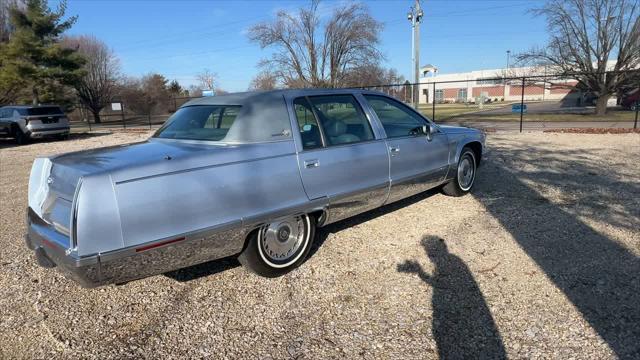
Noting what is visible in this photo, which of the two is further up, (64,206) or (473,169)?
(64,206)

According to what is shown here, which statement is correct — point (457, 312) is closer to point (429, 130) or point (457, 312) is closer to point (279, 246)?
point (279, 246)

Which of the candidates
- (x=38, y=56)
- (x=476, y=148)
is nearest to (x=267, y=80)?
Answer: (x=38, y=56)

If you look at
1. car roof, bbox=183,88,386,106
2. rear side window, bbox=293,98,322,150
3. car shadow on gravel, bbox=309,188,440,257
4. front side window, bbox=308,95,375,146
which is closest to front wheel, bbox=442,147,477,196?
car shadow on gravel, bbox=309,188,440,257

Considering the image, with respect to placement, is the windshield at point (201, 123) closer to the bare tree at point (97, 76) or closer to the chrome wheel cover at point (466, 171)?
the chrome wheel cover at point (466, 171)

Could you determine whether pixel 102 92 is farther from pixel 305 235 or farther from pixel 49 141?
pixel 305 235

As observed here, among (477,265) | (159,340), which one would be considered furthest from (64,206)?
(477,265)

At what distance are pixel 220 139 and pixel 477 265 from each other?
2.48m

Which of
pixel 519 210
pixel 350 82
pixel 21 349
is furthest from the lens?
pixel 350 82

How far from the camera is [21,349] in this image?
2877 mm

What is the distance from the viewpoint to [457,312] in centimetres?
312

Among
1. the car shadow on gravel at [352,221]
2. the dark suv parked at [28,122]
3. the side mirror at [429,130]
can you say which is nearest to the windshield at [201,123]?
the car shadow on gravel at [352,221]

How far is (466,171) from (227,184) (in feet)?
13.5

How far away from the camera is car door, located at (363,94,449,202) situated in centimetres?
474

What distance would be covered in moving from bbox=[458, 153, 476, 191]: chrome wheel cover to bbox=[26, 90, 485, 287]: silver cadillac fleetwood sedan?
1.17 m
